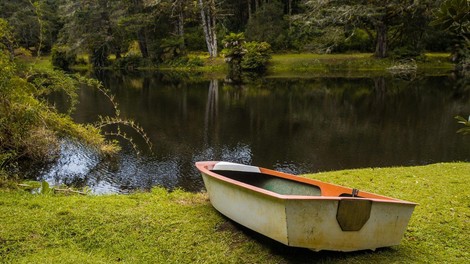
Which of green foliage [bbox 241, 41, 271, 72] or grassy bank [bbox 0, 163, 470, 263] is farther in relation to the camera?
green foliage [bbox 241, 41, 271, 72]

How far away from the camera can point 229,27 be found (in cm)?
4547

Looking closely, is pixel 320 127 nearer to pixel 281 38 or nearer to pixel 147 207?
pixel 147 207

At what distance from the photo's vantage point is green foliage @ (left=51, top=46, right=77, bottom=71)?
42928 millimetres

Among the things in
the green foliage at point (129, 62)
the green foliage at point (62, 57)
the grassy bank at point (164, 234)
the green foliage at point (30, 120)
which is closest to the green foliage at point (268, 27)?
the green foliage at point (129, 62)

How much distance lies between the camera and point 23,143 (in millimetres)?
8891

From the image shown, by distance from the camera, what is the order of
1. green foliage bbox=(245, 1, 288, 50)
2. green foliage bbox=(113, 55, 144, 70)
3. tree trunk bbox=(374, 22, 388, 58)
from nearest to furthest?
tree trunk bbox=(374, 22, 388, 58) → green foliage bbox=(245, 1, 288, 50) → green foliage bbox=(113, 55, 144, 70)

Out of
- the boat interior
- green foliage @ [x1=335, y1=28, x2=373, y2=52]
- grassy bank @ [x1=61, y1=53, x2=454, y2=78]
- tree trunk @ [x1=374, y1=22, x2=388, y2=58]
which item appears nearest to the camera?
the boat interior

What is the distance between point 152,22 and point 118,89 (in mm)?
15294

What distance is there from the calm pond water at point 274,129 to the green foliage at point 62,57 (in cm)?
1838

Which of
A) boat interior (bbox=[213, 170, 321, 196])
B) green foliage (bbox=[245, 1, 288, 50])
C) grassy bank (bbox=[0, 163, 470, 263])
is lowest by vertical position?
grassy bank (bbox=[0, 163, 470, 263])

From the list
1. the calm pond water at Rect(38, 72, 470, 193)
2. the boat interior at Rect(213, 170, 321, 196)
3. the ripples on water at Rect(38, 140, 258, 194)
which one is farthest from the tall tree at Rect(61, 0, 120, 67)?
the boat interior at Rect(213, 170, 321, 196)

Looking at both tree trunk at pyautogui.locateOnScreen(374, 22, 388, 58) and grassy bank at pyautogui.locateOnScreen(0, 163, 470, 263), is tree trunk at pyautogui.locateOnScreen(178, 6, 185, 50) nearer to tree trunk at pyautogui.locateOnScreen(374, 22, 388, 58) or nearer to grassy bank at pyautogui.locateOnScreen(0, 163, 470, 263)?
tree trunk at pyautogui.locateOnScreen(374, 22, 388, 58)

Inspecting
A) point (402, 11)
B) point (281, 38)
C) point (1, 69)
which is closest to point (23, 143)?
point (1, 69)

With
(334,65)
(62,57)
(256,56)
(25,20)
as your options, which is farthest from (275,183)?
(25,20)
